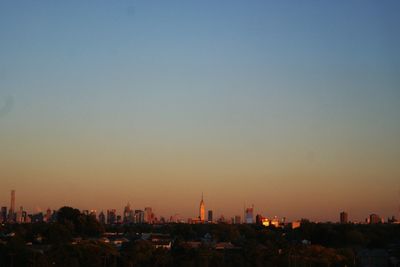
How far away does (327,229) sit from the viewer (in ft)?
292

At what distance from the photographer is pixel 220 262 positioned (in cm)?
5038

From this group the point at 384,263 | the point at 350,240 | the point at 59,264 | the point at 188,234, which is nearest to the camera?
the point at 59,264

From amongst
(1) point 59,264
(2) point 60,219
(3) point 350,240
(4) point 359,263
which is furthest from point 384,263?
(2) point 60,219

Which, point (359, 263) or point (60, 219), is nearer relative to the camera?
point (359, 263)

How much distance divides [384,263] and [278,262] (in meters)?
17.2

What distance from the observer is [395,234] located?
9656 cm

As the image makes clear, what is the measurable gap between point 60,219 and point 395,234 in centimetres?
4604

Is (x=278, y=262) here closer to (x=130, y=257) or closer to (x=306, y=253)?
(x=306, y=253)

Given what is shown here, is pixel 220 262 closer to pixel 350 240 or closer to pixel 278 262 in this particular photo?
pixel 278 262

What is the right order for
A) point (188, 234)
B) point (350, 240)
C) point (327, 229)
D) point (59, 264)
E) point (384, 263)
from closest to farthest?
point (59, 264) → point (384, 263) → point (350, 240) → point (327, 229) → point (188, 234)

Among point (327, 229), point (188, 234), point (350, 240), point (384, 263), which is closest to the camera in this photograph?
point (384, 263)

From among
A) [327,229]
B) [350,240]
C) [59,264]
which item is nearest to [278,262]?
[59,264]

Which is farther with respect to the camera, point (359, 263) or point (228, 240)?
point (228, 240)

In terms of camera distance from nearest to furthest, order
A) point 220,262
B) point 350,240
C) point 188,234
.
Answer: point 220,262
point 350,240
point 188,234
